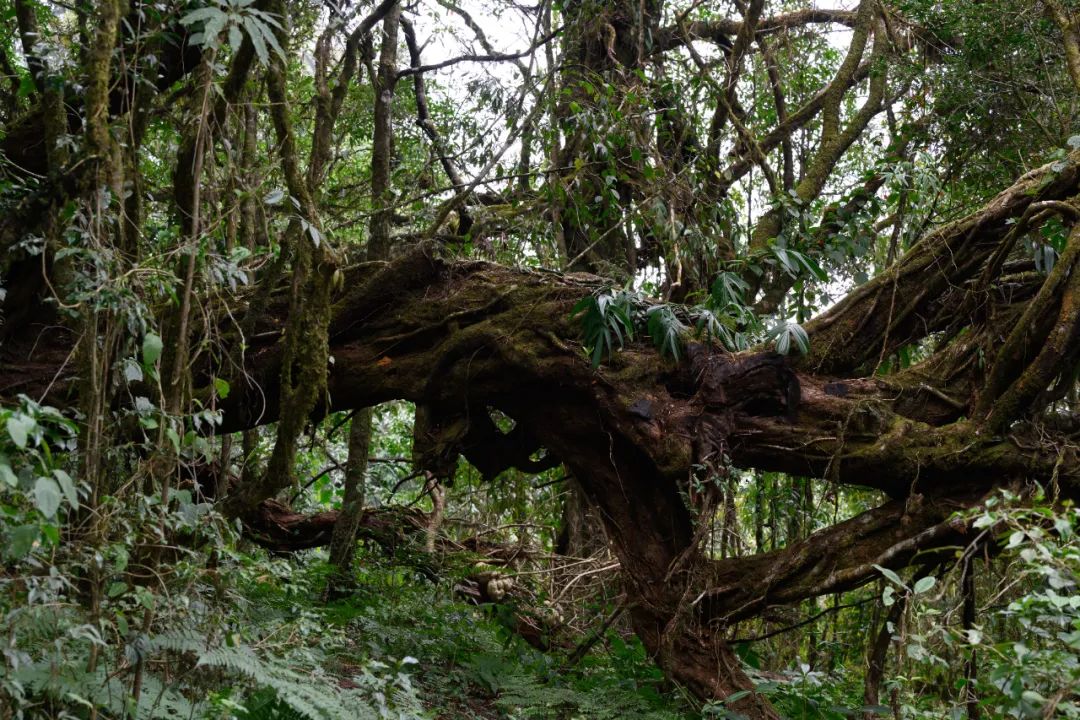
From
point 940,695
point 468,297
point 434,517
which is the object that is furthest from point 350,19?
point 940,695

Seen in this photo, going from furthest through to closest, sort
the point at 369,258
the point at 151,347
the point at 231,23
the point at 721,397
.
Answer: the point at 369,258, the point at 721,397, the point at 231,23, the point at 151,347

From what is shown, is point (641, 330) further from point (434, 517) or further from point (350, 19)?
point (350, 19)

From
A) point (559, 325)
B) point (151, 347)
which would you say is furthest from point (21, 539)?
point (559, 325)

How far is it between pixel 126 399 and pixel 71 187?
1.77 m

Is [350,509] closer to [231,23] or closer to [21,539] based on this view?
[231,23]

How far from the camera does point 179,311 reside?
337 cm

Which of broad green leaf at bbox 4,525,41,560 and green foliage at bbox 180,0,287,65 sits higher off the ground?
green foliage at bbox 180,0,287,65

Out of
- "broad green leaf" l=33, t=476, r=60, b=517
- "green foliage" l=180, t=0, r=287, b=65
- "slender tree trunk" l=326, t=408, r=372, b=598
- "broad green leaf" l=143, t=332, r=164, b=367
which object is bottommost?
"slender tree trunk" l=326, t=408, r=372, b=598

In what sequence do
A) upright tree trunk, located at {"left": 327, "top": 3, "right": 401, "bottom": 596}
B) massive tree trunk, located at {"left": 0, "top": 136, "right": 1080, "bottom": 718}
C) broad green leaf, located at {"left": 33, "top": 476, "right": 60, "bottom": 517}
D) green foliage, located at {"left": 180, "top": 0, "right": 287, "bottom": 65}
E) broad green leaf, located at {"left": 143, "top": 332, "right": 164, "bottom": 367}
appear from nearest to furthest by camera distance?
broad green leaf, located at {"left": 33, "top": 476, "right": 60, "bottom": 517} → broad green leaf, located at {"left": 143, "top": 332, "right": 164, "bottom": 367} → green foliage, located at {"left": 180, "top": 0, "right": 287, "bottom": 65} → massive tree trunk, located at {"left": 0, "top": 136, "right": 1080, "bottom": 718} → upright tree trunk, located at {"left": 327, "top": 3, "right": 401, "bottom": 596}

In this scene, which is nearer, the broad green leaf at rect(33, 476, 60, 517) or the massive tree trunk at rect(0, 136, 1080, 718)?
the broad green leaf at rect(33, 476, 60, 517)

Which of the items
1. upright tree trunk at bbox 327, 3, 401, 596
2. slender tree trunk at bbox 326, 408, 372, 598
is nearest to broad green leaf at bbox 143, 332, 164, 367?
upright tree trunk at bbox 327, 3, 401, 596

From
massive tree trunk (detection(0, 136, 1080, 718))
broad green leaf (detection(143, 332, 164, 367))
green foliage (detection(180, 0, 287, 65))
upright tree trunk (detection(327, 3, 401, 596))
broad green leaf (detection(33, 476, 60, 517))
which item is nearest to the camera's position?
broad green leaf (detection(33, 476, 60, 517))

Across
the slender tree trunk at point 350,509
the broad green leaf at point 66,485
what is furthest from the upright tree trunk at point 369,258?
the broad green leaf at point 66,485

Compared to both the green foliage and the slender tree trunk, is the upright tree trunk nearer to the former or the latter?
the slender tree trunk
